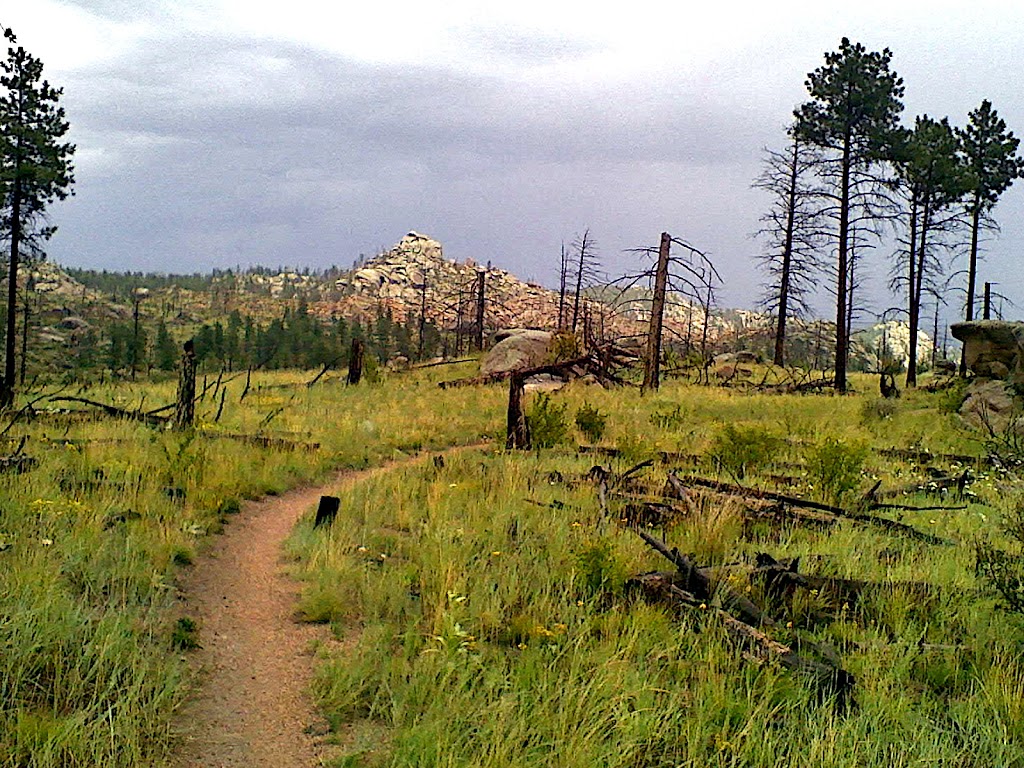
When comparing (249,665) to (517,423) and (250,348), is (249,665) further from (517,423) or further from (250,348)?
(250,348)

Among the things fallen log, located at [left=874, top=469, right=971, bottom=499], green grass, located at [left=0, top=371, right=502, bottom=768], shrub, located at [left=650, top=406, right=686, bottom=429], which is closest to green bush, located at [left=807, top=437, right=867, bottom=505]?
fallen log, located at [left=874, top=469, right=971, bottom=499]

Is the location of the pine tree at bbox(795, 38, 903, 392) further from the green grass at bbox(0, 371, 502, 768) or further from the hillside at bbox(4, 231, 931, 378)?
the green grass at bbox(0, 371, 502, 768)

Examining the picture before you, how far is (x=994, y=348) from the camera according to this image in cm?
1697

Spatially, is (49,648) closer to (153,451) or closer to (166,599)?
(166,599)

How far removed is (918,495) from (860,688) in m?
6.51

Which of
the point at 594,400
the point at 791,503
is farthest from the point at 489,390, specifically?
the point at 791,503

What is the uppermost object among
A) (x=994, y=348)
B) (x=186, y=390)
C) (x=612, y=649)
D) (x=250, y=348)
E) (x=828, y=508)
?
(x=250, y=348)

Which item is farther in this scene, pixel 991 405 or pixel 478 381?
pixel 478 381

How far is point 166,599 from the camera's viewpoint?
489cm

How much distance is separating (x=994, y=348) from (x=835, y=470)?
11223mm

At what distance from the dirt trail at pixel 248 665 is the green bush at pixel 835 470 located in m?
6.54

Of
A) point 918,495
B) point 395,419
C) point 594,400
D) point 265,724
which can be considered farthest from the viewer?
point 594,400

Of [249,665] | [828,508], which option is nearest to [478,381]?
[828,508]

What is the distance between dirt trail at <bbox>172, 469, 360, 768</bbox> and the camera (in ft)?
11.4
